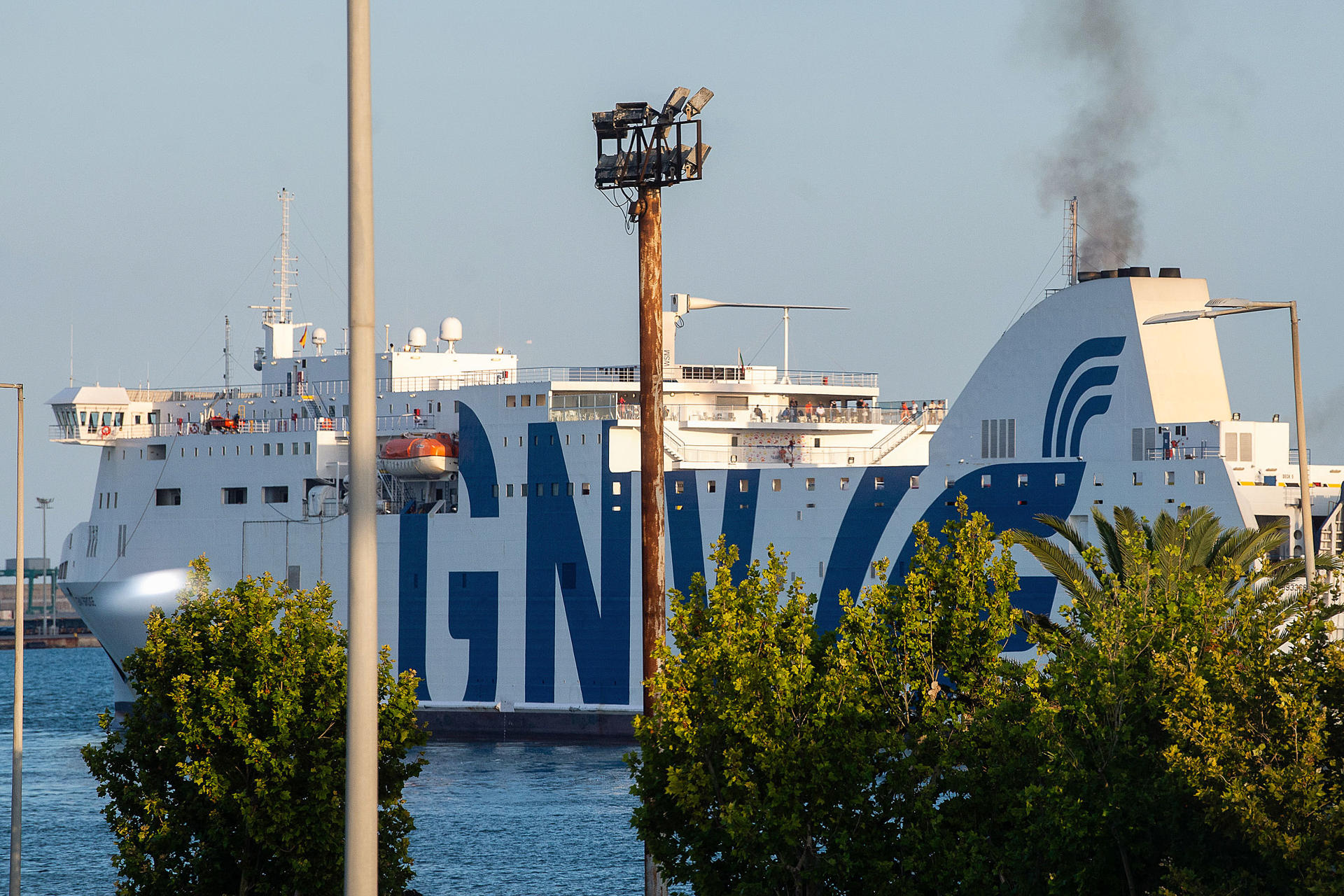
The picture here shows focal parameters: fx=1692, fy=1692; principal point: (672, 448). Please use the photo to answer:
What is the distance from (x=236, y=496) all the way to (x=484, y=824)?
17835 millimetres

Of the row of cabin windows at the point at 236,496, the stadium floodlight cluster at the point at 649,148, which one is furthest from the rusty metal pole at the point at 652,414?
the row of cabin windows at the point at 236,496

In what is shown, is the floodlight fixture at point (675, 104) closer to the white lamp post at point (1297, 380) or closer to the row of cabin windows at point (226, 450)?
the white lamp post at point (1297, 380)

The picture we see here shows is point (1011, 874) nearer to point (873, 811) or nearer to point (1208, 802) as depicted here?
point (873, 811)

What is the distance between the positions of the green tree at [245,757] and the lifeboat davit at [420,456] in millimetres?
26450

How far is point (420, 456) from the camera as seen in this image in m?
42.7

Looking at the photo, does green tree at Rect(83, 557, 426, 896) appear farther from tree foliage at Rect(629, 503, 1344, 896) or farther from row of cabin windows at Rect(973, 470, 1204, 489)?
row of cabin windows at Rect(973, 470, 1204, 489)

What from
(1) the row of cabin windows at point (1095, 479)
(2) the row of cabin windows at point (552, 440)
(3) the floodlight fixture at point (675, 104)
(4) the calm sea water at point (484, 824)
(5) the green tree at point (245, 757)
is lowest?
(4) the calm sea water at point (484, 824)

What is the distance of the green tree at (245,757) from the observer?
1505 centimetres

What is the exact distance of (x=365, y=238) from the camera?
7.74 metres

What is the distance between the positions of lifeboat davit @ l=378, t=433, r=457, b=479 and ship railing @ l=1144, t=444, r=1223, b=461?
18.0 m

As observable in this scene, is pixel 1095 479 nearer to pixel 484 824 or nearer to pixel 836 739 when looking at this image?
pixel 484 824

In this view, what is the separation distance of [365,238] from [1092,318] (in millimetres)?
28929

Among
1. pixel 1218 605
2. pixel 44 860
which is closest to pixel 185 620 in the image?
pixel 1218 605

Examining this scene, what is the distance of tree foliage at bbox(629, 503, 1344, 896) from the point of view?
12.3 metres
